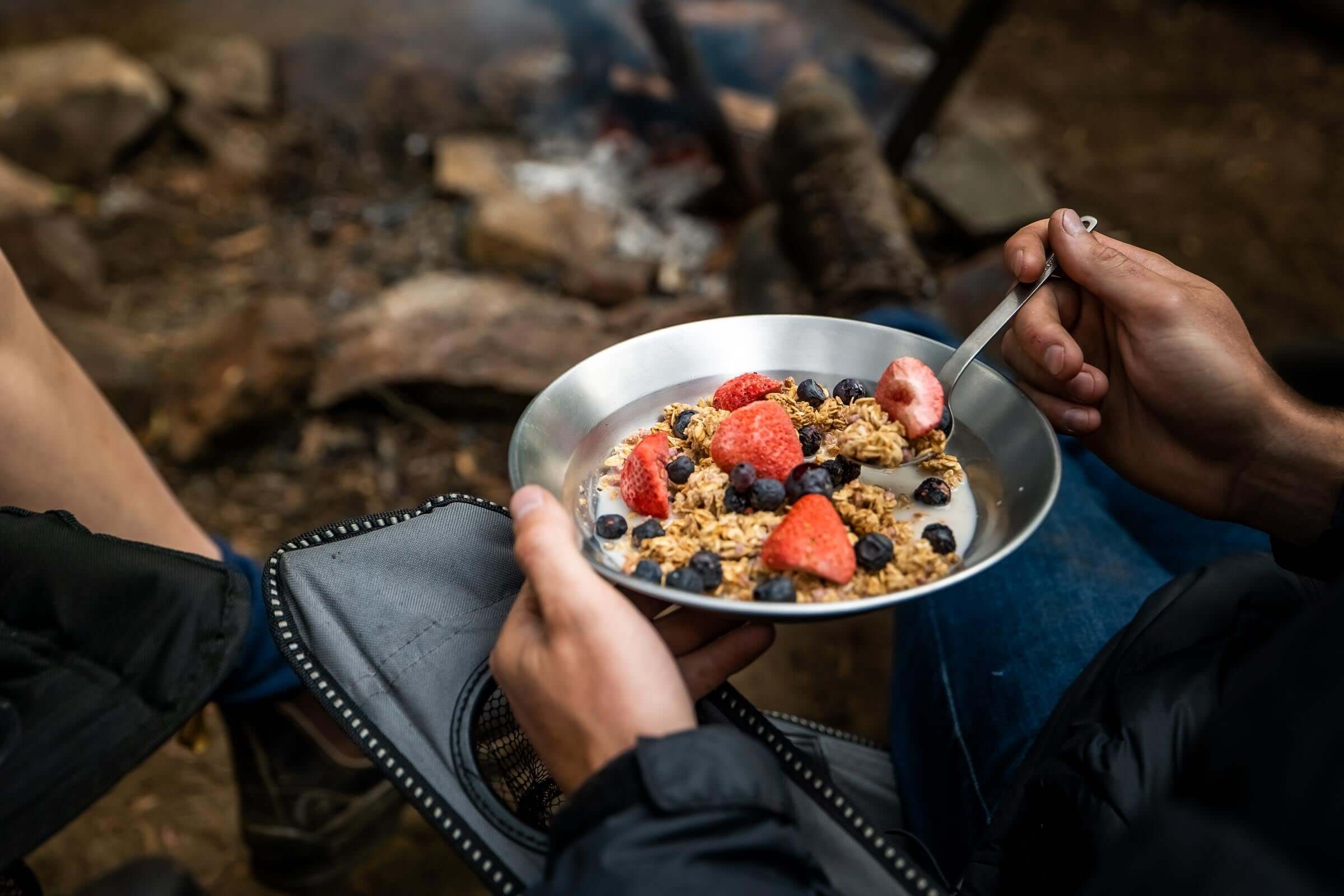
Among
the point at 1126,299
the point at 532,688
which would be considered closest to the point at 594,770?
the point at 532,688

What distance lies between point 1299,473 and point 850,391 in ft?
2.26

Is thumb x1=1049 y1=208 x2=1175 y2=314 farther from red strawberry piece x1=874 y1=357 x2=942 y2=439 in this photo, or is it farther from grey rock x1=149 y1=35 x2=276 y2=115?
grey rock x1=149 y1=35 x2=276 y2=115

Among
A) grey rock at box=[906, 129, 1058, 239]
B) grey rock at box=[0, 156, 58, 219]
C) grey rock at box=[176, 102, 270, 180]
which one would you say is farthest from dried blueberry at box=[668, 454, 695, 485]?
grey rock at box=[176, 102, 270, 180]

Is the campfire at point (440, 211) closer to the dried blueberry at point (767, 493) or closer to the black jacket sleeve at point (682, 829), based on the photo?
the dried blueberry at point (767, 493)

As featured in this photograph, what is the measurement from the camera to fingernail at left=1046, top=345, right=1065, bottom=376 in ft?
4.56

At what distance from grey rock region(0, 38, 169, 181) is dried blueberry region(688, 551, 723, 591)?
435 cm

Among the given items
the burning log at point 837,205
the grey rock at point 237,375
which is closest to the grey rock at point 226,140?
the grey rock at point 237,375

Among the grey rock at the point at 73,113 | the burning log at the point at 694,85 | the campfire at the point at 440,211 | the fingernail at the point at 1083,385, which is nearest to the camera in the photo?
the fingernail at the point at 1083,385

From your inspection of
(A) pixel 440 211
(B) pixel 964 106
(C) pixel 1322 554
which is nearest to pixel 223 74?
(A) pixel 440 211

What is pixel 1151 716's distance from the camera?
1009 millimetres

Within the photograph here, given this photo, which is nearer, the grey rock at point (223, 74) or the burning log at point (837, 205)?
the burning log at point (837, 205)

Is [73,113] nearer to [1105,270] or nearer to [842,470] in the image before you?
[842,470]

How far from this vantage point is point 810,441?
4.20ft

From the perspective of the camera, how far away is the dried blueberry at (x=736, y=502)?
1212 mm
